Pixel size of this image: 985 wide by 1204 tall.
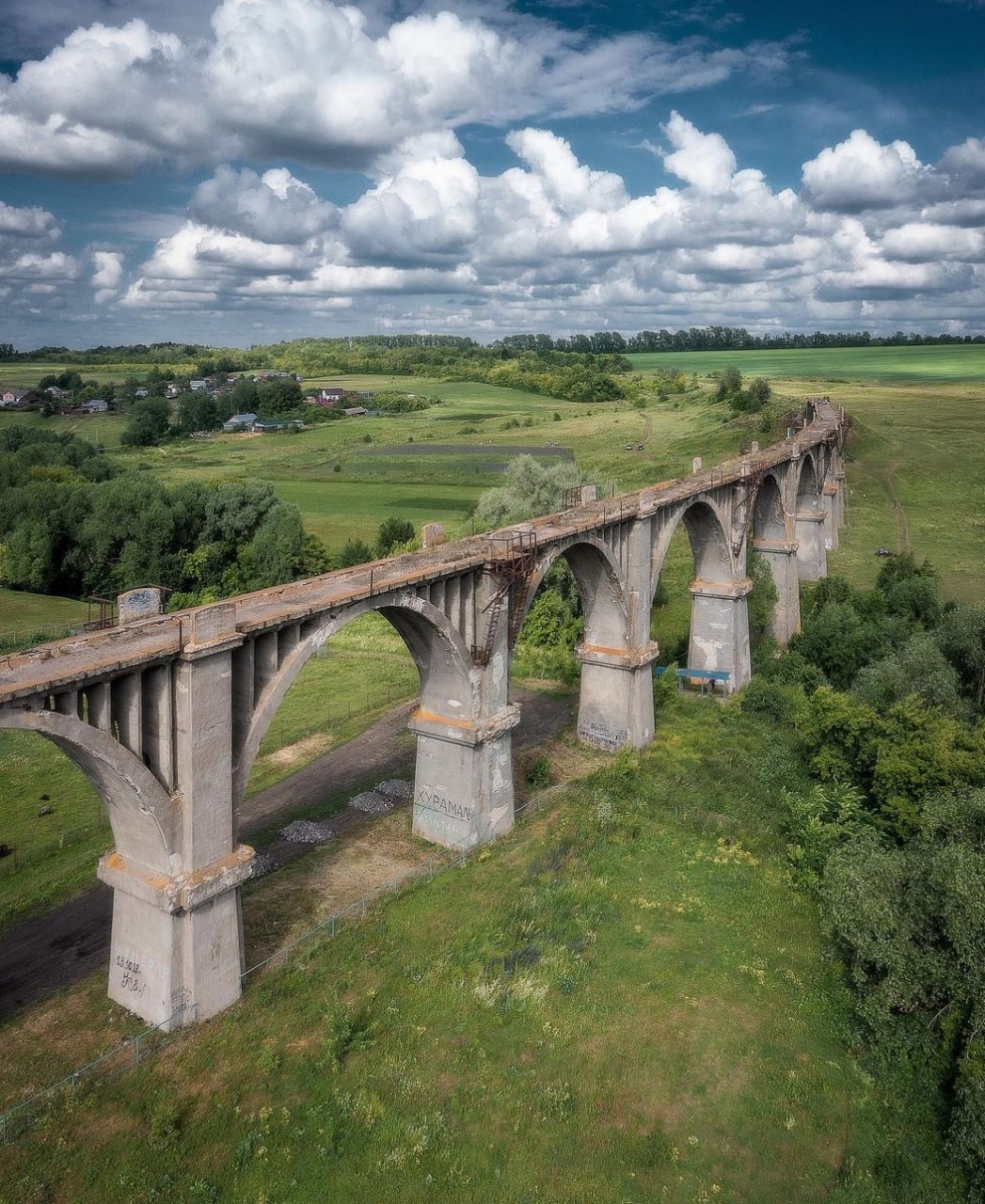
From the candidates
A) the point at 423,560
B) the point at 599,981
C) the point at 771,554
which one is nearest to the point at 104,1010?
the point at 599,981

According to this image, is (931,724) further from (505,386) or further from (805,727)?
(505,386)

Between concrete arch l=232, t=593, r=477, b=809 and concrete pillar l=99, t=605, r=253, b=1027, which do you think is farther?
concrete arch l=232, t=593, r=477, b=809

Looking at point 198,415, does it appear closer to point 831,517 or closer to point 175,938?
point 831,517

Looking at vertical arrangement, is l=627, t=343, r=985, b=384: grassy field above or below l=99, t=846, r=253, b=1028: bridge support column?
above

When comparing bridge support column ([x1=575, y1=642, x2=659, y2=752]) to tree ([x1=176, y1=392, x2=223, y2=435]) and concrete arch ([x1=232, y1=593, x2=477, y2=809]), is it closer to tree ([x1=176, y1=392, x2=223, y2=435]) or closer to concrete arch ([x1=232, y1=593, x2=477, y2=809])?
concrete arch ([x1=232, y1=593, x2=477, y2=809])

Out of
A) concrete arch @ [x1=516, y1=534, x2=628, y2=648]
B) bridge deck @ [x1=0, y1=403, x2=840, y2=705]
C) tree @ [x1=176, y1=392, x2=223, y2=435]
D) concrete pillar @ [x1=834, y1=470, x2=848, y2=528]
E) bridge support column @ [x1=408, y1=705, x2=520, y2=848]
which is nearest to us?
bridge deck @ [x1=0, y1=403, x2=840, y2=705]

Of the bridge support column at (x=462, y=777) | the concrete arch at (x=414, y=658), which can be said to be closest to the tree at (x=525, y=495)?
the bridge support column at (x=462, y=777)

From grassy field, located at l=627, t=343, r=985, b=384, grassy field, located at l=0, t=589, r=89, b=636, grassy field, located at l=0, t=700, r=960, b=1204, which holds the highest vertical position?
grassy field, located at l=627, t=343, r=985, b=384

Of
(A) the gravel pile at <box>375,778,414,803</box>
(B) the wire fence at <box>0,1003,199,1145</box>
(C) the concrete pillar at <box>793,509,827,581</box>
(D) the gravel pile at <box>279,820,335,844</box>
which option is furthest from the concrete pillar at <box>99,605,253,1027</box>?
(C) the concrete pillar at <box>793,509,827,581</box>
